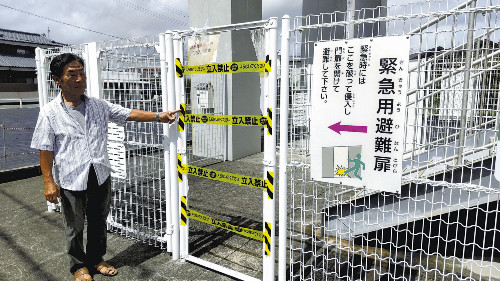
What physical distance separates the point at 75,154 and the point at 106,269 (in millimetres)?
1296

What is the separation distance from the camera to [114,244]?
418 cm

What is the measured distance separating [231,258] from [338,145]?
Answer: 2.00 metres

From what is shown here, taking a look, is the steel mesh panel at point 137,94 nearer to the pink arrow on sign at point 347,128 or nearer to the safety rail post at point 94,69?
the safety rail post at point 94,69

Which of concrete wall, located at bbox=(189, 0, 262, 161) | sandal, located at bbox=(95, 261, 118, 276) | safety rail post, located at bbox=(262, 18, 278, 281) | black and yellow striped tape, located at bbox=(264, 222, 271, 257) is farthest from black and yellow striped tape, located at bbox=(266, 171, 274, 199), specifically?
concrete wall, located at bbox=(189, 0, 262, 161)

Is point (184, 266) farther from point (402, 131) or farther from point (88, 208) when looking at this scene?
point (402, 131)

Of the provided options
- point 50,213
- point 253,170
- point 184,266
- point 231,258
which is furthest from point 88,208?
point 253,170

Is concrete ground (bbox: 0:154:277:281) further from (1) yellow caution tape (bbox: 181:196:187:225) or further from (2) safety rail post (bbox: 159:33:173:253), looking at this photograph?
(1) yellow caution tape (bbox: 181:196:187:225)

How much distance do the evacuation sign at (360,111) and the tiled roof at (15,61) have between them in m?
41.7

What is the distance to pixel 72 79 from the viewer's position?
10.2 feet

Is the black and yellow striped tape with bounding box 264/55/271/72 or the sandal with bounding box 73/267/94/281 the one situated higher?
the black and yellow striped tape with bounding box 264/55/271/72

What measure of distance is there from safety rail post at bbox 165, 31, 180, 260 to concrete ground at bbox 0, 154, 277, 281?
1.02 feet

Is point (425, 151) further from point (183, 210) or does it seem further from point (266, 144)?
point (183, 210)

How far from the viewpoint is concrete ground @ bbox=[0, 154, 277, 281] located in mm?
3521

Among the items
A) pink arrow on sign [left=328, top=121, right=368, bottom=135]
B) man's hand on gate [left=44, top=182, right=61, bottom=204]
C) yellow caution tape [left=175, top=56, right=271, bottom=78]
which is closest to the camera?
pink arrow on sign [left=328, top=121, right=368, bottom=135]
